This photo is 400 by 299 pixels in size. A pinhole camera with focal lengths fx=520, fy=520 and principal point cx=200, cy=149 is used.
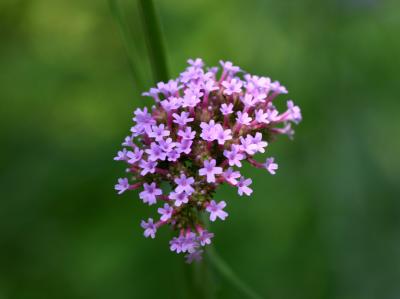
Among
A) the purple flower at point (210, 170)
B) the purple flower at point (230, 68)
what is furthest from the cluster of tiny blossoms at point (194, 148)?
the purple flower at point (230, 68)

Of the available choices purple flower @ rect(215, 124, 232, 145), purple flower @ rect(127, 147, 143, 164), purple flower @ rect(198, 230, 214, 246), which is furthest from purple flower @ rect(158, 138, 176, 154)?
purple flower @ rect(198, 230, 214, 246)

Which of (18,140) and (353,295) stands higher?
(18,140)

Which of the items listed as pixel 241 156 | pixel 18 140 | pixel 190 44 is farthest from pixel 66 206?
Answer: pixel 241 156

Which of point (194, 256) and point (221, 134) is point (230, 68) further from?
point (194, 256)

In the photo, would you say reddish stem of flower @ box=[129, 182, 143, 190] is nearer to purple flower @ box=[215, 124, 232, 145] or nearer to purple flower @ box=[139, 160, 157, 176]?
purple flower @ box=[139, 160, 157, 176]

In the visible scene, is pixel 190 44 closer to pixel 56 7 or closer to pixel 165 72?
pixel 56 7

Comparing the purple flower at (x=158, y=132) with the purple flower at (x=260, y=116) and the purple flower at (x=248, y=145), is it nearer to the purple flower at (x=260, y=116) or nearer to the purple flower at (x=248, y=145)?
the purple flower at (x=248, y=145)

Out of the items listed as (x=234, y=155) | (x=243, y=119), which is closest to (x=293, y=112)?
(x=243, y=119)
